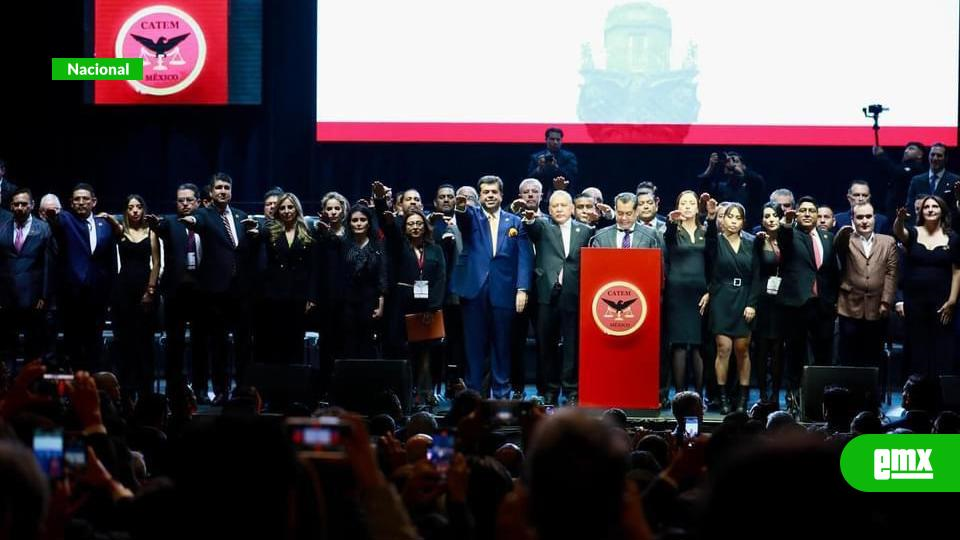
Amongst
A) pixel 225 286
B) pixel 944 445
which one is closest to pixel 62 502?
pixel 944 445

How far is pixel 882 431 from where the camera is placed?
524cm

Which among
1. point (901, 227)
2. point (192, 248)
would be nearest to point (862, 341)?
point (901, 227)

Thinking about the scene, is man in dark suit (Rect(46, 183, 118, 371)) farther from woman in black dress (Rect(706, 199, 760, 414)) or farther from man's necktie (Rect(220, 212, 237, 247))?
woman in black dress (Rect(706, 199, 760, 414))

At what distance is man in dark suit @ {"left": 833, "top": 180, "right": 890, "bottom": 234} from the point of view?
9992 mm

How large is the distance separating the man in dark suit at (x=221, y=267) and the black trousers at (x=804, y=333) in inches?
151

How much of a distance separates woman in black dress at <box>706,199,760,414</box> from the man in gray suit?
1.44ft

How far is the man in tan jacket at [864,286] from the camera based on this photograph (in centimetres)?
916

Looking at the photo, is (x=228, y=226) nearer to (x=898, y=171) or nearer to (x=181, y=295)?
(x=181, y=295)

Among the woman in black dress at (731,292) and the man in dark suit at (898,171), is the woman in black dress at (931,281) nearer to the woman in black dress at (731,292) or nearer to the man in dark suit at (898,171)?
the woman in black dress at (731,292)

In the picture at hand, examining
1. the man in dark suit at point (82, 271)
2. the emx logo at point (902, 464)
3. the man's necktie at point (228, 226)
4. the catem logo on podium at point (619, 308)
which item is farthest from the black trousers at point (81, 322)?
the emx logo at point (902, 464)

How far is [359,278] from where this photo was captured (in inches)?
359

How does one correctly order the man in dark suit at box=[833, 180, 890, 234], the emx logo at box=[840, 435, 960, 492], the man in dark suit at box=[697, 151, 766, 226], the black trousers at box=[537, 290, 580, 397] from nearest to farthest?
the emx logo at box=[840, 435, 960, 492] < the black trousers at box=[537, 290, 580, 397] < the man in dark suit at box=[833, 180, 890, 234] < the man in dark suit at box=[697, 151, 766, 226]

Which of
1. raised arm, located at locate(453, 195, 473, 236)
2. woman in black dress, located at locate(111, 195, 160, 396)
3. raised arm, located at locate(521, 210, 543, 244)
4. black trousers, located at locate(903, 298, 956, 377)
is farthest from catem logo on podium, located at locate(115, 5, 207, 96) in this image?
black trousers, located at locate(903, 298, 956, 377)

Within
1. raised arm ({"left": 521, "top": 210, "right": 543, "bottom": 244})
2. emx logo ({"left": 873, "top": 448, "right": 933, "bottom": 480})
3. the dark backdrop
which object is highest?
the dark backdrop
